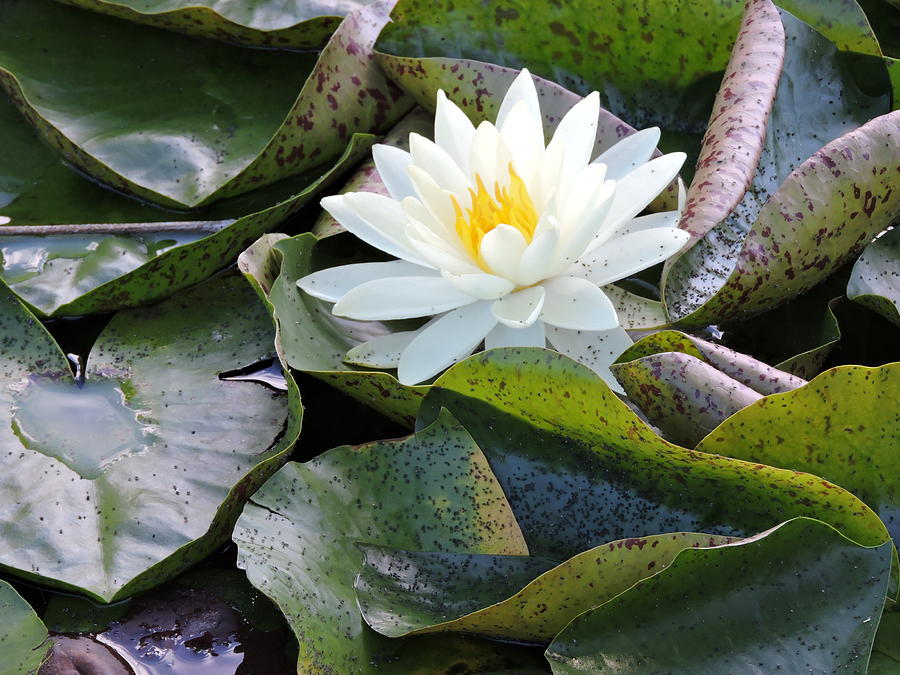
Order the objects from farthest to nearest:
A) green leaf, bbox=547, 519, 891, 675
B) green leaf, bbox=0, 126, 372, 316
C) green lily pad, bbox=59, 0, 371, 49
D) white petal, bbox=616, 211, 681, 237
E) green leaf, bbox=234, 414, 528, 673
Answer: green lily pad, bbox=59, 0, 371, 49
green leaf, bbox=0, 126, 372, 316
white petal, bbox=616, 211, 681, 237
green leaf, bbox=234, 414, 528, 673
green leaf, bbox=547, 519, 891, 675

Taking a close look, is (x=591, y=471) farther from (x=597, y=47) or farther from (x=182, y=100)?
(x=182, y=100)

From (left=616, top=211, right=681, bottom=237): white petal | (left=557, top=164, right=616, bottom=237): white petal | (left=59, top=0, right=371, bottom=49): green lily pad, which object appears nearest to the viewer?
(left=557, top=164, right=616, bottom=237): white petal

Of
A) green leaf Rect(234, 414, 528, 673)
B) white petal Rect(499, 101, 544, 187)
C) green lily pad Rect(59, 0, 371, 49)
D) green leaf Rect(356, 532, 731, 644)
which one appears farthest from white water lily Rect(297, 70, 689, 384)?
green lily pad Rect(59, 0, 371, 49)

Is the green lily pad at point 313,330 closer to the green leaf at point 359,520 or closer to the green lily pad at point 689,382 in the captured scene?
the green leaf at point 359,520

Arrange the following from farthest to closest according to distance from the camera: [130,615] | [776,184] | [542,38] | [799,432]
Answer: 1. [542,38]
2. [776,184]
3. [130,615]
4. [799,432]

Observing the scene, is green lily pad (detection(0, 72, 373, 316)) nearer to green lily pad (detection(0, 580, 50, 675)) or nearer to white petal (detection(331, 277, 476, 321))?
white petal (detection(331, 277, 476, 321))

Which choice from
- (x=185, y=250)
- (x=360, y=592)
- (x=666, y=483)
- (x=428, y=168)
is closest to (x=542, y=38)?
(x=428, y=168)

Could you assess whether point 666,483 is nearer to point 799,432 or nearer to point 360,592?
point 799,432

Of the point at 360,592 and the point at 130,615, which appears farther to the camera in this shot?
the point at 130,615
